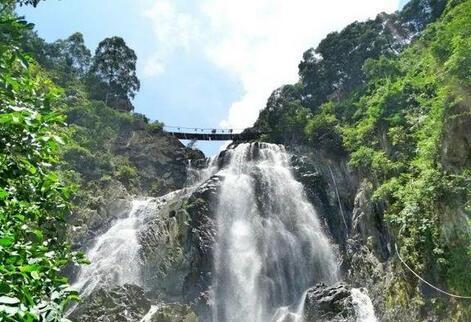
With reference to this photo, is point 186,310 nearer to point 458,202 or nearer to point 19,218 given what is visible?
point 458,202

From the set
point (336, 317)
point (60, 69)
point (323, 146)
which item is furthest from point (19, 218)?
point (60, 69)

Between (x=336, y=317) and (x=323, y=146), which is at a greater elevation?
(x=323, y=146)

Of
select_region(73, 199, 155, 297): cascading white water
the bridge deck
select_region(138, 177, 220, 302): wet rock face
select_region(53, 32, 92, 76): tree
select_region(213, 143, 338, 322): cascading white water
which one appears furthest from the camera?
select_region(53, 32, 92, 76): tree

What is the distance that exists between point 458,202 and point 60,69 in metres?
39.6

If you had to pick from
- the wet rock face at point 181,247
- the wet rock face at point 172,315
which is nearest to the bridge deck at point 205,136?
the wet rock face at point 181,247

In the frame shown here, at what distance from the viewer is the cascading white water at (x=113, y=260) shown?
875 inches

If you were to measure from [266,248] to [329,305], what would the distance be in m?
6.51

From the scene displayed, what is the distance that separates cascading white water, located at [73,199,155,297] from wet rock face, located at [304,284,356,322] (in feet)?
29.5

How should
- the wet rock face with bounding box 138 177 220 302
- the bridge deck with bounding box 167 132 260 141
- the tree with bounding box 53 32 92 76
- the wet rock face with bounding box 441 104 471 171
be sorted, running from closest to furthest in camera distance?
the wet rock face with bounding box 441 104 471 171 → the wet rock face with bounding box 138 177 220 302 → the bridge deck with bounding box 167 132 260 141 → the tree with bounding box 53 32 92 76

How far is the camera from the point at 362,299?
1662cm

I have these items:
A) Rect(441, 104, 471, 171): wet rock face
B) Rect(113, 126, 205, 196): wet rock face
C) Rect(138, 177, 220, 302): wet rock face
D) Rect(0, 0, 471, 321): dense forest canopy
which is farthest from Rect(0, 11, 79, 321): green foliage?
Rect(113, 126, 205, 196): wet rock face

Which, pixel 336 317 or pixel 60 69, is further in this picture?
pixel 60 69

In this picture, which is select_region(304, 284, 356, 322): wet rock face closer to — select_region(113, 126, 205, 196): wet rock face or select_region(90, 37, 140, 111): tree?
select_region(113, 126, 205, 196): wet rock face

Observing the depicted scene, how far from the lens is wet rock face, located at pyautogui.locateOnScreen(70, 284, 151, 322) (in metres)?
17.9
